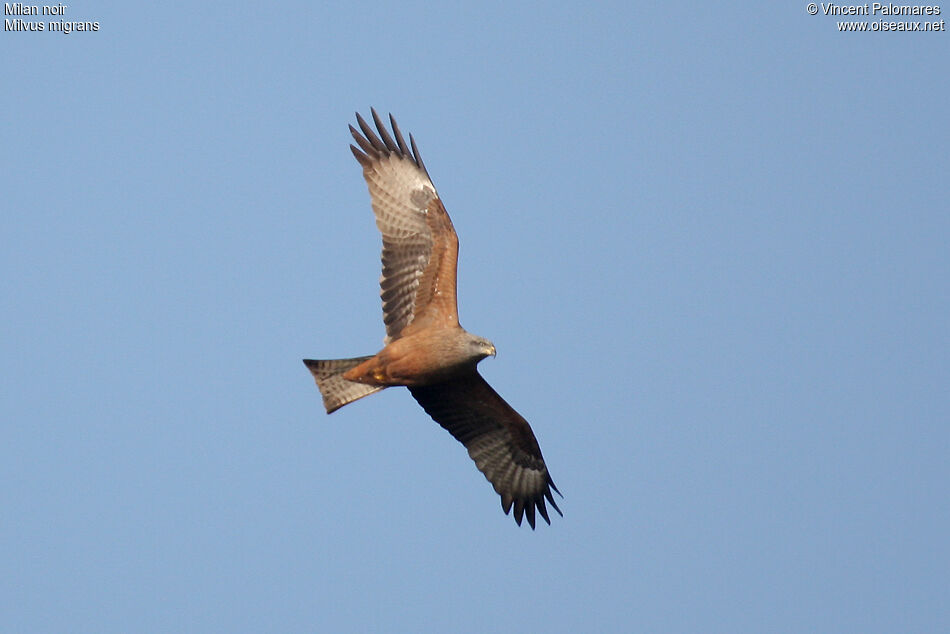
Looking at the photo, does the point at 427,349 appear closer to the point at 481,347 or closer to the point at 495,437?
the point at 481,347

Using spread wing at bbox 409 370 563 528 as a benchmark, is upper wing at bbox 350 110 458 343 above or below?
above

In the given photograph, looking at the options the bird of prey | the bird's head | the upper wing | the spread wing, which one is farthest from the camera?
the spread wing

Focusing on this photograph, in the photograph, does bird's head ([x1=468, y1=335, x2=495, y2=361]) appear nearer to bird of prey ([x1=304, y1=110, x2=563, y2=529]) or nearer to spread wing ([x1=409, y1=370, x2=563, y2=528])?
bird of prey ([x1=304, y1=110, x2=563, y2=529])

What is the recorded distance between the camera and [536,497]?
51.8ft

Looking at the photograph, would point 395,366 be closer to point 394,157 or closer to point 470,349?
point 470,349

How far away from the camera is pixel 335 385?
14688 mm

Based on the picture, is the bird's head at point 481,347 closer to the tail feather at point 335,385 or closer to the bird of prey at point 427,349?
the bird of prey at point 427,349

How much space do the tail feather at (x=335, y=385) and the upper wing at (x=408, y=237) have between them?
0.51m

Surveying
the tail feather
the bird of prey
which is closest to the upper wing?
the bird of prey

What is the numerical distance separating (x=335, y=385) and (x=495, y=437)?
171 cm

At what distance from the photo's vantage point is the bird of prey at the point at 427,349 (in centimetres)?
1405

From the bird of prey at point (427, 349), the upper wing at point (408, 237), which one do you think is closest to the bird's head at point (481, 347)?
the bird of prey at point (427, 349)

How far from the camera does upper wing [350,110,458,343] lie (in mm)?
14367

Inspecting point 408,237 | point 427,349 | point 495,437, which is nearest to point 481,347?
point 427,349
